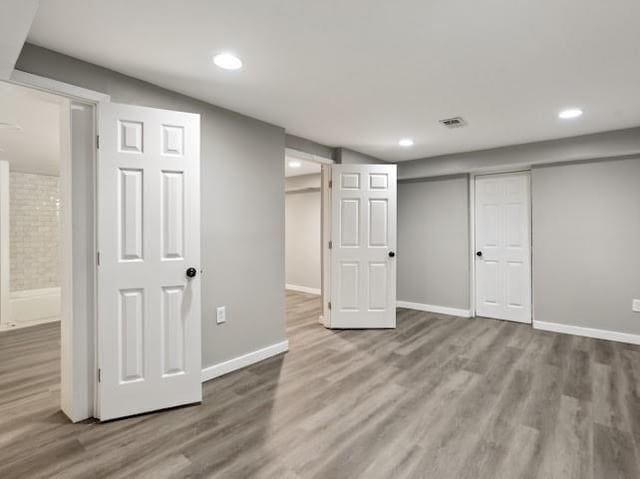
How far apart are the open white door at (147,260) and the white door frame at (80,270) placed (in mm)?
95

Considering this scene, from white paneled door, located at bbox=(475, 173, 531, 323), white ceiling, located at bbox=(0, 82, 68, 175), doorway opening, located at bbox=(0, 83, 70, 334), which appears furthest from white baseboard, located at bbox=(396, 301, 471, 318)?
white ceiling, located at bbox=(0, 82, 68, 175)

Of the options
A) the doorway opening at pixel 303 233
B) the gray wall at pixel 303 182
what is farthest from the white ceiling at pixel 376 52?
the doorway opening at pixel 303 233

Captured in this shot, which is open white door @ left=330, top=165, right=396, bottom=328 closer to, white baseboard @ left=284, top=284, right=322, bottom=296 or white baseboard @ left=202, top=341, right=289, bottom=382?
white baseboard @ left=202, top=341, right=289, bottom=382

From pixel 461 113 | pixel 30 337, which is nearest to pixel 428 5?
pixel 461 113

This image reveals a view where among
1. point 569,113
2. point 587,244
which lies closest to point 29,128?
point 569,113

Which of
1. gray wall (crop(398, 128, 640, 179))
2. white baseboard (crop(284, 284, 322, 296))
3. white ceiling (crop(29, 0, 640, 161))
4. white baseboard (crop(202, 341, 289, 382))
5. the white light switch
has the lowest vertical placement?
white baseboard (crop(202, 341, 289, 382))

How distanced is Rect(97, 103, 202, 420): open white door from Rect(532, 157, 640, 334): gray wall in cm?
413

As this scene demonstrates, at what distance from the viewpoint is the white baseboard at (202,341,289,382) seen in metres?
2.86

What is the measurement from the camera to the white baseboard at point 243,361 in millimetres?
2859

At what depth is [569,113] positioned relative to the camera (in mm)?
3111

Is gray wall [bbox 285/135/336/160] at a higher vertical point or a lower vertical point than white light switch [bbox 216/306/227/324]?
higher

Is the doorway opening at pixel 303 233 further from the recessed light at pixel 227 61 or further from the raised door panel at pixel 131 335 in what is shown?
the raised door panel at pixel 131 335

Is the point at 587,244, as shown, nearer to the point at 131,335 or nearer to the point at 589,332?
the point at 589,332

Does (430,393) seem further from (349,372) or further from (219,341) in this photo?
(219,341)
